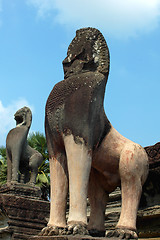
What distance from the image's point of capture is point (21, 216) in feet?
24.3

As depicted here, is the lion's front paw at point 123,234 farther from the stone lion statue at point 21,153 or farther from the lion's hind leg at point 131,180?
the stone lion statue at point 21,153

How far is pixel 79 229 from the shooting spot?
3.96m

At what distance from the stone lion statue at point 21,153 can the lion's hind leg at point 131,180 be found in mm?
4719

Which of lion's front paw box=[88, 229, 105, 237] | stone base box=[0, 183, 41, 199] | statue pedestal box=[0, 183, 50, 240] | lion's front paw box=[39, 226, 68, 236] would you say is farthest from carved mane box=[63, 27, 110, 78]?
stone base box=[0, 183, 41, 199]

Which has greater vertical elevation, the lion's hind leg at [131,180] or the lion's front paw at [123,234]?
the lion's hind leg at [131,180]

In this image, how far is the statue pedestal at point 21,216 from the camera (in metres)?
7.26

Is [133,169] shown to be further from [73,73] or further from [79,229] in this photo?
[73,73]

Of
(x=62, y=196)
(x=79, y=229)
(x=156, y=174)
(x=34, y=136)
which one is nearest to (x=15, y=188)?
(x=156, y=174)

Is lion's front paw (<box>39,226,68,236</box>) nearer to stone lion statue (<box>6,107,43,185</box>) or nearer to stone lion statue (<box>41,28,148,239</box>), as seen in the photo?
stone lion statue (<box>41,28,148,239</box>)

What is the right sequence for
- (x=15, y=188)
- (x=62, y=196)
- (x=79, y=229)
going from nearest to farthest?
(x=79, y=229) < (x=62, y=196) < (x=15, y=188)

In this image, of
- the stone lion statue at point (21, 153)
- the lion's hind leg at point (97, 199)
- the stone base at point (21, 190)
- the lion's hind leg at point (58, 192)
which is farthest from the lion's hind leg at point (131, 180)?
the stone lion statue at point (21, 153)

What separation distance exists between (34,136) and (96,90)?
59.6 ft

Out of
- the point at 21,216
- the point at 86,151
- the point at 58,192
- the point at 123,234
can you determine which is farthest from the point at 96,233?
the point at 21,216

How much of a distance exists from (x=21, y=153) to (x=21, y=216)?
2186 mm
